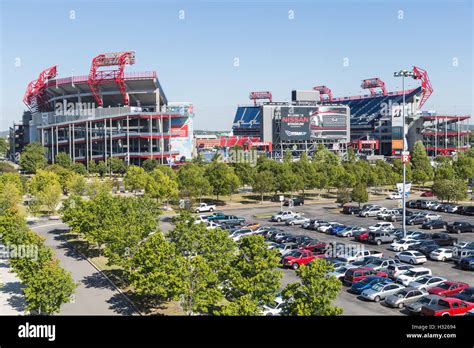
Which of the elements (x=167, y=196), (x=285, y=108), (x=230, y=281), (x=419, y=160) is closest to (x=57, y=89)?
(x=285, y=108)

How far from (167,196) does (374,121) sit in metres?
100

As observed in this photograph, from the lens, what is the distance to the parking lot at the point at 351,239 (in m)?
21.3

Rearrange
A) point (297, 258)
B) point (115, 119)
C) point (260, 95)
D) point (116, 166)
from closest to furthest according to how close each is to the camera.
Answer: point (297, 258) < point (116, 166) < point (115, 119) < point (260, 95)

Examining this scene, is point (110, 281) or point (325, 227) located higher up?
point (325, 227)

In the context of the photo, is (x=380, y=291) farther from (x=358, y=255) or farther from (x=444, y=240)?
(x=444, y=240)

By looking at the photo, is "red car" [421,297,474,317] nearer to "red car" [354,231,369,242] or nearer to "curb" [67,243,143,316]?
"curb" [67,243,143,316]

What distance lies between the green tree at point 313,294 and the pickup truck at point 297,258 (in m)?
12.4

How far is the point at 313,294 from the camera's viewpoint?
47.5ft

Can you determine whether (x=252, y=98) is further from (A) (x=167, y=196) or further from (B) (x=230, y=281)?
(B) (x=230, y=281)

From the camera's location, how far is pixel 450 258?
98.4 ft

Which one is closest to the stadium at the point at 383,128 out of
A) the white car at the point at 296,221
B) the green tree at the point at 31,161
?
the green tree at the point at 31,161

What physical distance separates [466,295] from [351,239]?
15708mm

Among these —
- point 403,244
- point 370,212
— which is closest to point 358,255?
point 403,244

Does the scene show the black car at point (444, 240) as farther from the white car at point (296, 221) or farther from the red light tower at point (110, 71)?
the red light tower at point (110, 71)
